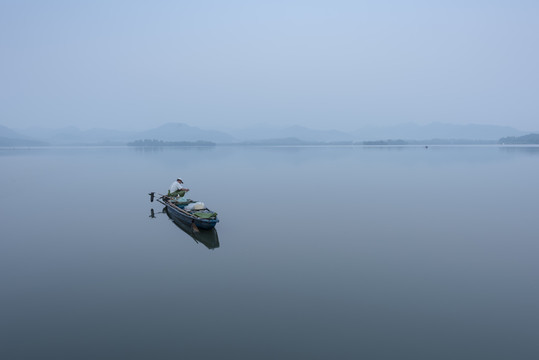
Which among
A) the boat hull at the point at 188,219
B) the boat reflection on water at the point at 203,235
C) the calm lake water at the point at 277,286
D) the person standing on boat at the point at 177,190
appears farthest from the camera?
the person standing on boat at the point at 177,190

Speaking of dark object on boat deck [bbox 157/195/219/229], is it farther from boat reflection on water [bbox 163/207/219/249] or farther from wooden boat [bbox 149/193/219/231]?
boat reflection on water [bbox 163/207/219/249]

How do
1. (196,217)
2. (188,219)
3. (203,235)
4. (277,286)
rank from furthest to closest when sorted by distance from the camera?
1. (188,219)
2. (196,217)
3. (203,235)
4. (277,286)

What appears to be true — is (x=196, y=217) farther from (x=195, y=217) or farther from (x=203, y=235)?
(x=203, y=235)

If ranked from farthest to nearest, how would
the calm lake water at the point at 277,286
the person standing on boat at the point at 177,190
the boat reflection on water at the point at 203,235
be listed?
the person standing on boat at the point at 177,190
the boat reflection on water at the point at 203,235
the calm lake water at the point at 277,286

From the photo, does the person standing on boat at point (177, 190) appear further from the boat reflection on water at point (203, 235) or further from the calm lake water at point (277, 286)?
the boat reflection on water at point (203, 235)

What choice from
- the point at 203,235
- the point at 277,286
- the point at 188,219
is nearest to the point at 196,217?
the point at 203,235

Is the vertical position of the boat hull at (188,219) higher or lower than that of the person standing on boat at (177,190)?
lower

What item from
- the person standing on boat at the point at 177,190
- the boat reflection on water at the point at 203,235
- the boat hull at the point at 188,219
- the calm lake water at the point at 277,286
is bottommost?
the boat reflection on water at the point at 203,235

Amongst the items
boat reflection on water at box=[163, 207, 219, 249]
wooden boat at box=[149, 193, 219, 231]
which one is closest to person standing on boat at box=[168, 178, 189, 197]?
wooden boat at box=[149, 193, 219, 231]

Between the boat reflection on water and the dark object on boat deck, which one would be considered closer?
the boat reflection on water

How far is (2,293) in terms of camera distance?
1402 centimetres

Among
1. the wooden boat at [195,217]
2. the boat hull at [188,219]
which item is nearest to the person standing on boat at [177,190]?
the boat hull at [188,219]

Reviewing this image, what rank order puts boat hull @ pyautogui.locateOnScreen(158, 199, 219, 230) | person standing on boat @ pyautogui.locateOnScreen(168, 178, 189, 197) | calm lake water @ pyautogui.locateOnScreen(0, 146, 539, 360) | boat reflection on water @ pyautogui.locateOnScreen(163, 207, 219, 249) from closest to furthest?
calm lake water @ pyautogui.locateOnScreen(0, 146, 539, 360)
boat reflection on water @ pyautogui.locateOnScreen(163, 207, 219, 249)
boat hull @ pyautogui.locateOnScreen(158, 199, 219, 230)
person standing on boat @ pyautogui.locateOnScreen(168, 178, 189, 197)

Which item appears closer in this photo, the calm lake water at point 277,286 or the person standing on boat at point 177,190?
the calm lake water at point 277,286
